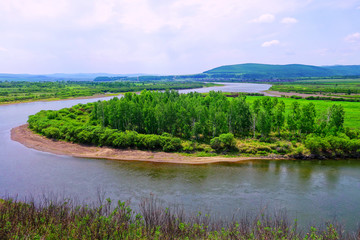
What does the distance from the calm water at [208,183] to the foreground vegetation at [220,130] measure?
3.58 meters

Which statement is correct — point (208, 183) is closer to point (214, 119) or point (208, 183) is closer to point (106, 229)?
point (106, 229)

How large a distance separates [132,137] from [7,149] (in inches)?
901

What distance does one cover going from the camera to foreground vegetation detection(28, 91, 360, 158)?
39750 mm

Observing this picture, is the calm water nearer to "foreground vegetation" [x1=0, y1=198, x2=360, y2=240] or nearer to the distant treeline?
"foreground vegetation" [x1=0, y1=198, x2=360, y2=240]

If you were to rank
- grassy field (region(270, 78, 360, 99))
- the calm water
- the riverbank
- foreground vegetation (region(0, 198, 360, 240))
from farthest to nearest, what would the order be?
grassy field (region(270, 78, 360, 99))
the riverbank
the calm water
foreground vegetation (region(0, 198, 360, 240))

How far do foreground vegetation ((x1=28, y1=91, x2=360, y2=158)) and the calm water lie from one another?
11.7 ft

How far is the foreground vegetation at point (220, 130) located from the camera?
39.8 metres

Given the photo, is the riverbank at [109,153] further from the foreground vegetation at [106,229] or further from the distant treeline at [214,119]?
the foreground vegetation at [106,229]

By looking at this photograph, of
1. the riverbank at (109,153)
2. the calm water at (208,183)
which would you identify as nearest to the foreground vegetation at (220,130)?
the riverbank at (109,153)

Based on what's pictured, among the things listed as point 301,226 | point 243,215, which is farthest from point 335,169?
point 243,215

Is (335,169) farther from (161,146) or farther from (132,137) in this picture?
(132,137)

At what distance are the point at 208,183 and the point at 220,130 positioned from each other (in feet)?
53.7

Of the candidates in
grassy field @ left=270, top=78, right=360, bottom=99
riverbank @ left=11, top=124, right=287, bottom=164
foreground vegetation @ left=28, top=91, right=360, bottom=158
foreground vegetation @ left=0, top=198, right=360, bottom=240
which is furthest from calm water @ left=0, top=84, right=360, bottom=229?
grassy field @ left=270, top=78, right=360, bottom=99

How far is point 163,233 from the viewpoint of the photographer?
15227mm
